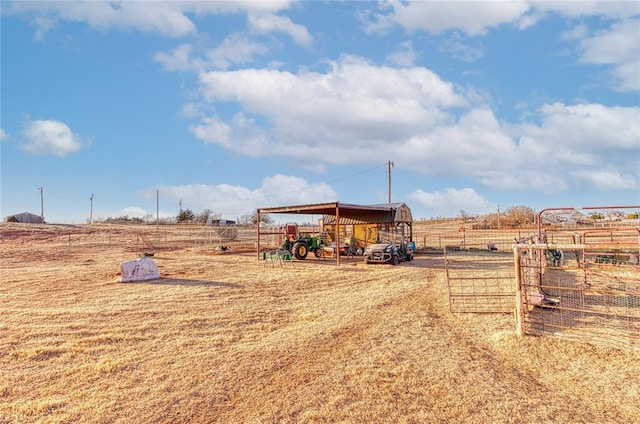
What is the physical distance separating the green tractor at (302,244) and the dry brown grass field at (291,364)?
10308 mm

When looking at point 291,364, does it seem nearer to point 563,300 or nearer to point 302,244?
point 563,300

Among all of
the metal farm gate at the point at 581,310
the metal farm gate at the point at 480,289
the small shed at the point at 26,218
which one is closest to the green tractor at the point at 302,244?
the metal farm gate at the point at 480,289

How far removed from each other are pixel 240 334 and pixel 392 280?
23.9ft

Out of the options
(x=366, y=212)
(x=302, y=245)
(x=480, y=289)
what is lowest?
(x=480, y=289)

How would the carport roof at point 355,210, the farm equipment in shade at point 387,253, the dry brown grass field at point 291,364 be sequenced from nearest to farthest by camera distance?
the dry brown grass field at point 291,364 < the farm equipment in shade at point 387,253 < the carport roof at point 355,210

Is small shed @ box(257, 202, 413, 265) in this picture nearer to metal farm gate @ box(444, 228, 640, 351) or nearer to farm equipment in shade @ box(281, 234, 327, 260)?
farm equipment in shade @ box(281, 234, 327, 260)

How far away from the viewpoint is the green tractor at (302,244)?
21.4 meters

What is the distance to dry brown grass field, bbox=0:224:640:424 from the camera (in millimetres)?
4715

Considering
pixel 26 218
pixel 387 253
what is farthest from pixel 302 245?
pixel 26 218

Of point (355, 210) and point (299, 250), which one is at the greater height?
point (355, 210)

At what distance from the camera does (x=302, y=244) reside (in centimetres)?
2162

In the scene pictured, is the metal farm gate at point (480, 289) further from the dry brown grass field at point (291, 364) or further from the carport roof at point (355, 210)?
the carport roof at point (355, 210)

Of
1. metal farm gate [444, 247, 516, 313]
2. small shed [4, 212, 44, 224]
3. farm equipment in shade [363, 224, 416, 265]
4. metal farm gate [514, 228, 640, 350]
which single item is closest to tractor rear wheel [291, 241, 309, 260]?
farm equipment in shade [363, 224, 416, 265]

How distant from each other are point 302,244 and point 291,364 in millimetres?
15626
